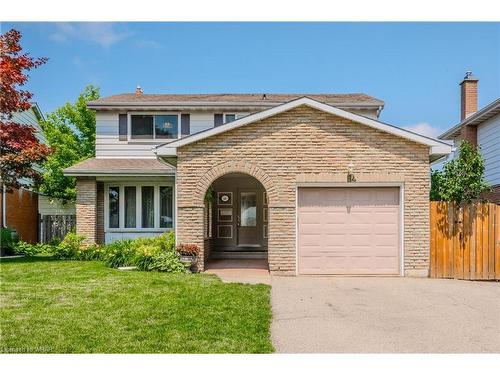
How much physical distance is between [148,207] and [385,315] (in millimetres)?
11817

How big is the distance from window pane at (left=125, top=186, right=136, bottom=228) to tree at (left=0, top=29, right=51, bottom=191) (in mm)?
3955

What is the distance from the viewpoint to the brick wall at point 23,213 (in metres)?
20.4

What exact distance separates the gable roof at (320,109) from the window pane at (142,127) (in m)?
6.22

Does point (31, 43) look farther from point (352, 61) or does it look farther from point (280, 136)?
point (352, 61)

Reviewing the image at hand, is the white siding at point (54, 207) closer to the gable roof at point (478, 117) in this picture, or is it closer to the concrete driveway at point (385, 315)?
the concrete driveway at point (385, 315)

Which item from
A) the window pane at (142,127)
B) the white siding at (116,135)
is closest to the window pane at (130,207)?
the white siding at (116,135)

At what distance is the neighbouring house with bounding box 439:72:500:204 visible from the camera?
18.1 meters

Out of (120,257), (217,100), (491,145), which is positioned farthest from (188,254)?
(491,145)

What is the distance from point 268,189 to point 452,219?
480cm

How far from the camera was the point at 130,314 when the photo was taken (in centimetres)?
766

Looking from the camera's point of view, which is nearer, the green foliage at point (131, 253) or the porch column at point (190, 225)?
the green foliage at point (131, 253)

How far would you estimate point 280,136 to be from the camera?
12508 mm

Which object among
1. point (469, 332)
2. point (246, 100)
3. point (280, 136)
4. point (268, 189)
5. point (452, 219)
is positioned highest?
point (246, 100)
